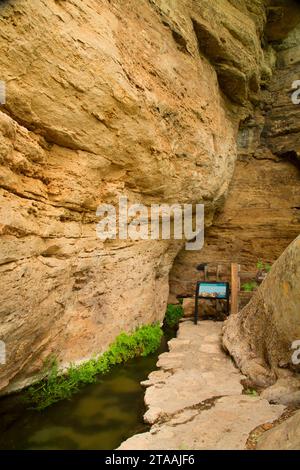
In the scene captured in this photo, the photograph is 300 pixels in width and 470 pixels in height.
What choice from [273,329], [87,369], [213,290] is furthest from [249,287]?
[87,369]

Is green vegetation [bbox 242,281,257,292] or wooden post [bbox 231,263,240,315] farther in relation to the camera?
green vegetation [bbox 242,281,257,292]

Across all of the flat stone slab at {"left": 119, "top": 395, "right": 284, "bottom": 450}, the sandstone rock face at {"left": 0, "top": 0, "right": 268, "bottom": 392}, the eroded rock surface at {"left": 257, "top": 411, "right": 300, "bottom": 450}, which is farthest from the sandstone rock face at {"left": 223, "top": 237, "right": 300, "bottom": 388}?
the sandstone rock face at {"left": 0, "top": 0, "right": 268, "bottom": 392}

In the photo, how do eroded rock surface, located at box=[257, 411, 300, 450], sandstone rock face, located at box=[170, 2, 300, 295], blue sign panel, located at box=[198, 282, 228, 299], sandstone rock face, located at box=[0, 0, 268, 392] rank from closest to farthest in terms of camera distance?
eroded rock surface, located at box=[257, 411, 300, 450]
sandstone rock face, located at box=[0, 0, 268, 392]
blue sign panel, located at box=[198, 282, 228, 299]
sandstone rock face, located at box=[170, 2, 300, 295]

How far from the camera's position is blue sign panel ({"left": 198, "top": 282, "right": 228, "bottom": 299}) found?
8906 mm

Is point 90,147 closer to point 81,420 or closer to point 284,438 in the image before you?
point 81,420

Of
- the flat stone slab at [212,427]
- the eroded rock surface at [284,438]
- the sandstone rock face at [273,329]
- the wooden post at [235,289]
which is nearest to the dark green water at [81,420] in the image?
the flat stone slab at [212,427]

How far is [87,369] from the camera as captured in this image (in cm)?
588

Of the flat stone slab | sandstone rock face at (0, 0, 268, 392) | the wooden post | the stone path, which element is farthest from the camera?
the wooden post

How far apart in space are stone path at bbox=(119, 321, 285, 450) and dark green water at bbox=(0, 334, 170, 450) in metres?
0.33

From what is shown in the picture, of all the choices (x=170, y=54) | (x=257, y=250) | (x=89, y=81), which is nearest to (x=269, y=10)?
(x=170, y=54)

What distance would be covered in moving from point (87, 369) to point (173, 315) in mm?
5235

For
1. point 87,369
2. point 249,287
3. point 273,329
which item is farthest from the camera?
point 249,287

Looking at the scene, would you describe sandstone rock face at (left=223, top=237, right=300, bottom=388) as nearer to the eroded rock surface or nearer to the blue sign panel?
the eroded rock surface

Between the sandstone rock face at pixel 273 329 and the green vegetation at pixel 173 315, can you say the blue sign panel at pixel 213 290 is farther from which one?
the sandstone rock face at pixel 273 329
